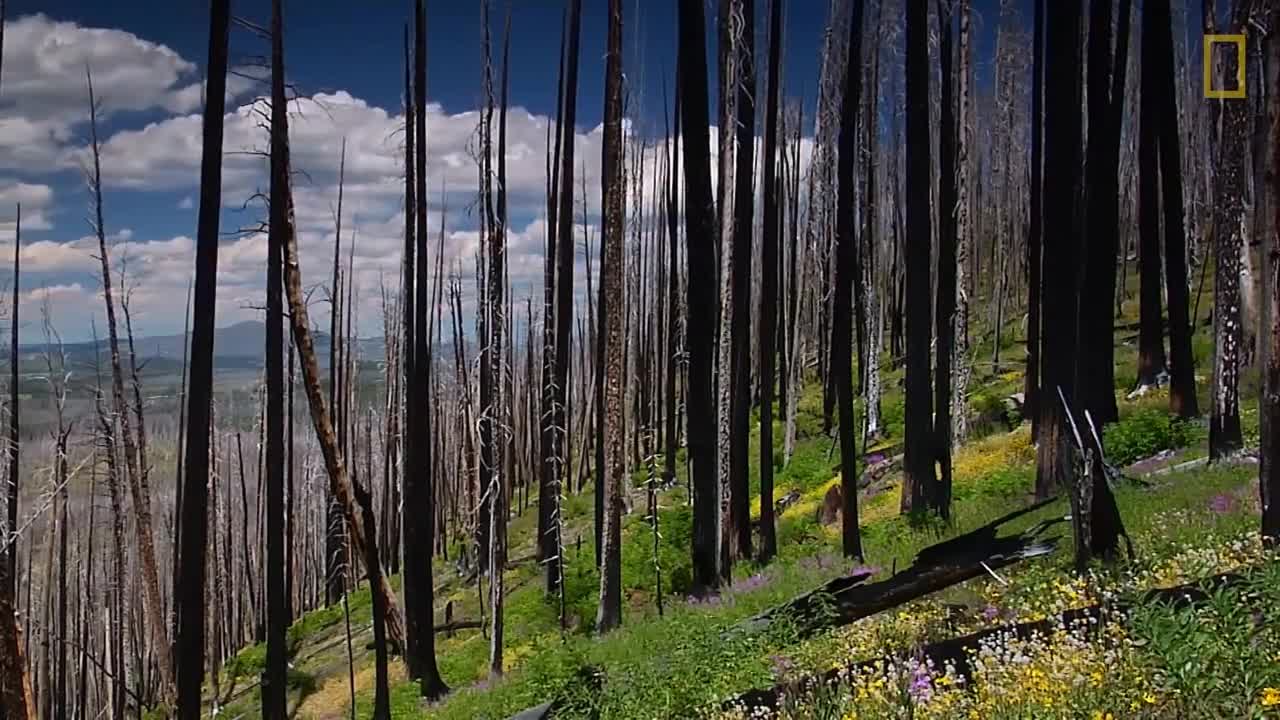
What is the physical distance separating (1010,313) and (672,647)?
127ft

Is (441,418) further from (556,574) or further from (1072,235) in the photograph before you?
(1072,235)

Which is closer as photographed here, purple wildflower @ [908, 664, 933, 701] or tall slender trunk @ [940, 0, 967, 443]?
purple wildflower @ [908, 664, 933, 701]

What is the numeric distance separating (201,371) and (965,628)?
8.81m

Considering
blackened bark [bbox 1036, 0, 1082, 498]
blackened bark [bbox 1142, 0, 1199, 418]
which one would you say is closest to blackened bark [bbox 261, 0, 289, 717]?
blackened bark [bbox 1036, 0, 1082, 498]

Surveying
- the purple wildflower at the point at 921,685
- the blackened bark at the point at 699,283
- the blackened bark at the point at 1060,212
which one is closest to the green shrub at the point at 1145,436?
the blackened bark at the point at 1060,212

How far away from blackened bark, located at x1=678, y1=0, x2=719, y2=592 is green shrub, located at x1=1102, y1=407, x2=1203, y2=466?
5817 millimetres

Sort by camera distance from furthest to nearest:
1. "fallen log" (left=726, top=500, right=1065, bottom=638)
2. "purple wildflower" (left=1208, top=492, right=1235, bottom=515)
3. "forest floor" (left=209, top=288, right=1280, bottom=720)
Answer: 1. "purple wildflower" (left=1208, top=492, right=1235, bottom=515)
2. "fallen log" (left=726, top=500, right=1065, bottom=638)
3. "forest floor" (left=209, top=288, right=1280, bottom=720)

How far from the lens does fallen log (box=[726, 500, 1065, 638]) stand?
307 inches

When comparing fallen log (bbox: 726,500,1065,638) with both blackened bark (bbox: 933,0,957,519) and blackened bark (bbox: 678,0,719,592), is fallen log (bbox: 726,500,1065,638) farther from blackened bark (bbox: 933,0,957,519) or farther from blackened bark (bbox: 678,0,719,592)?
blackened bark (bbox: 933,0,957,519)

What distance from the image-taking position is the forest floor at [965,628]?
385cm

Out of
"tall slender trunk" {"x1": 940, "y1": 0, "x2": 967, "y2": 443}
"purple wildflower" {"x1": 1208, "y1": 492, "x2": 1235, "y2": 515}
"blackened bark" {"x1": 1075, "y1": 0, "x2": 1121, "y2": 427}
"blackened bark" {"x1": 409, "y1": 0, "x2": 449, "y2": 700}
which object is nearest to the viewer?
"purple wildflower" {"x1": 1208, "y1": 492, "x2": 1235, "y2": 515}

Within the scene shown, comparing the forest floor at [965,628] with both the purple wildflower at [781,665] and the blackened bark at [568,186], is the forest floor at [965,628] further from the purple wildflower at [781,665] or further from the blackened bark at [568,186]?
the blackened bark at [568,186]

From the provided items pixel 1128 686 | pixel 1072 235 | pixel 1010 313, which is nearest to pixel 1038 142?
pixel 1072 235

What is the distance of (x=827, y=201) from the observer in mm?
25625
